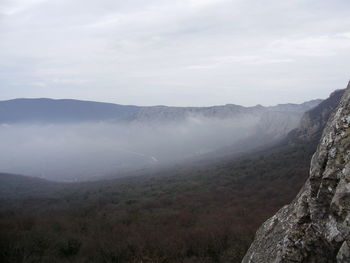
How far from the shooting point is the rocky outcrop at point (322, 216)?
402cm

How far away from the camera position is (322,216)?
4391 mm

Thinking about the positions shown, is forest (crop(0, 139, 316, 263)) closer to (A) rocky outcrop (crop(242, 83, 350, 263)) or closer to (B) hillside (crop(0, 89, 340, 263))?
(B) hillside (crop(0, 89, 340, 263))

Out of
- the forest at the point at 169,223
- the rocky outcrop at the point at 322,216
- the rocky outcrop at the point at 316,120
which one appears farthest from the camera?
the rocky outcrop at the point at 316,120

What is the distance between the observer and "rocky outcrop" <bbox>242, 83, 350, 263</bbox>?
4.02 m

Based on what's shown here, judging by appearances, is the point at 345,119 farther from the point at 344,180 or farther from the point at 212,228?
the point at 212,228

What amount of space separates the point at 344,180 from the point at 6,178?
381ft

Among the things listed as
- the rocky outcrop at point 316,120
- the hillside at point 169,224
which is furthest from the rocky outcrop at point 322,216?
the rocky outcrop at point 316,120

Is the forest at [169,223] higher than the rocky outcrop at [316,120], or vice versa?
the rocky outcrop at [316,120]

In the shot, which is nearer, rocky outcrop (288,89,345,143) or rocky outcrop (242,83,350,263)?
rocky outcrop (242,83,350,263)

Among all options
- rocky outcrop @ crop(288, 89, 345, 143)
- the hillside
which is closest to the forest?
the hillside

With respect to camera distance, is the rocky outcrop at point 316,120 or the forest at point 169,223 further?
the rocky outcrop at point 316,120

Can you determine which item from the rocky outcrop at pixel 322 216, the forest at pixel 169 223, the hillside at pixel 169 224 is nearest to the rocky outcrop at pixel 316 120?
the forest at pixel 169 223

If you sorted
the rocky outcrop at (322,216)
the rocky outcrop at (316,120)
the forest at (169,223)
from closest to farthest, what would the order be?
the rocky outcrop at (322,216) → the forest at (169,223) → the rocky outcrop at (316,120)

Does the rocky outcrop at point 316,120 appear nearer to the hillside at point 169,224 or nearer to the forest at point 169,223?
the forest at point 169,223
